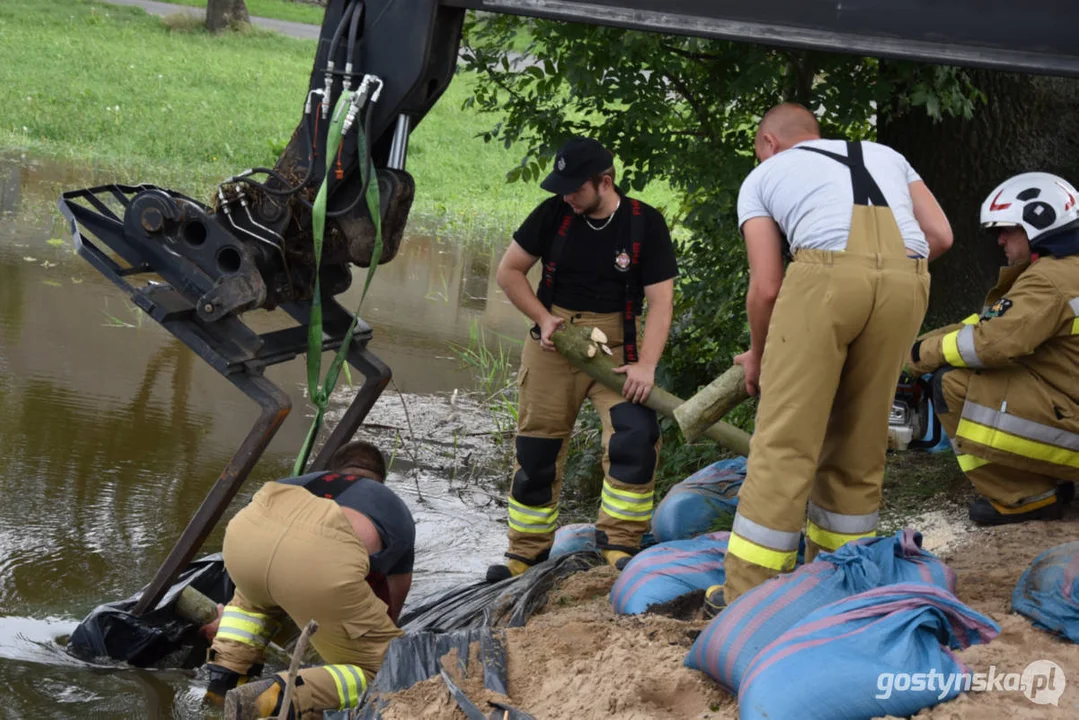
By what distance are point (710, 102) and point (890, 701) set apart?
13.8 ft

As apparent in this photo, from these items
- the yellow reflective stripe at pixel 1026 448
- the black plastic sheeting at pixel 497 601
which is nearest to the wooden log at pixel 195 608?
the black plastic sheeting at pixel 497 601

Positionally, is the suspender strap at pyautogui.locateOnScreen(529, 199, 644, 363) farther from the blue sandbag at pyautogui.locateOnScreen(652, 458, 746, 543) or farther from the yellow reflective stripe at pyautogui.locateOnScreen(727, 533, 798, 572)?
the yellow reflective stripe at pyautogui.locateOnScreen(727, 533, 798, 572)

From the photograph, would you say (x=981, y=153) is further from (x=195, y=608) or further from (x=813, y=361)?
(x=195, y=608)

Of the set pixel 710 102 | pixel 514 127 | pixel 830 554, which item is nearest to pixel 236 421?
pixel 514 127

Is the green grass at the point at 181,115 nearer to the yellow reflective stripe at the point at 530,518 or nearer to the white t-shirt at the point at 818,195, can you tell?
the yellow reflective stripe at the point at 530,518

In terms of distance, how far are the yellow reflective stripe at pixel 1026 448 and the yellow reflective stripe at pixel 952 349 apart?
297mm

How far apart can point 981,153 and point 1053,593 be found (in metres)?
3.63

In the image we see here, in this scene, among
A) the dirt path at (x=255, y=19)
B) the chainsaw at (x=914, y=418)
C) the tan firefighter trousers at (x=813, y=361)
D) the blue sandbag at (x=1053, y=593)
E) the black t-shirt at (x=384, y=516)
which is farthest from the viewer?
the dirt path at (x=255, y=19)

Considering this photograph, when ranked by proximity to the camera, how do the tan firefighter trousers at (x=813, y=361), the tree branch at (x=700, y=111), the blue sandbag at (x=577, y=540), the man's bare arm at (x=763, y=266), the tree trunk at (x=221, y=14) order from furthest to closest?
the tree trunk at (x=221, y=14), the tree branch at (x=700, y=111), the blue sandbag at (x=577, y=540), the man's bare arm at (x=763, y=266), the tan firefighter trousers at (x=813, y=361)

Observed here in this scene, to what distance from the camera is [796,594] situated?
366cm

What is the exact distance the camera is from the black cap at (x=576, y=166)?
4.97 m

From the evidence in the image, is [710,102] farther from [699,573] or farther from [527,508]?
[699,573]

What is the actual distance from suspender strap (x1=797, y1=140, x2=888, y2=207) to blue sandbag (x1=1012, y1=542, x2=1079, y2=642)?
1.29 meters

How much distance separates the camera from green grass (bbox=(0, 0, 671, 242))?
14453 millimetres
